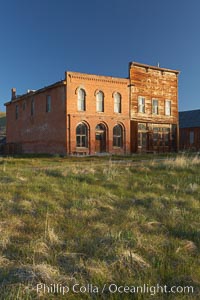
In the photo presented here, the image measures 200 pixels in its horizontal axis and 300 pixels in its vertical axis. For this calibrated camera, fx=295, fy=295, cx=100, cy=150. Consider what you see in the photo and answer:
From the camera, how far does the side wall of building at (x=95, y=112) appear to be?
25.6m

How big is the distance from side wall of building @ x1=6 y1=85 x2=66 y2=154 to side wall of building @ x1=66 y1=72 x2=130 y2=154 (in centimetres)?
70

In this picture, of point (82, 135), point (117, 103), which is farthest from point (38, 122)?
point (117, 103)

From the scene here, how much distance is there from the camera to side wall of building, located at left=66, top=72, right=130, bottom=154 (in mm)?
25609

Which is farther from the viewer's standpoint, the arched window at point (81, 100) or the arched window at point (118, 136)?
the arched window at point (118, 136)

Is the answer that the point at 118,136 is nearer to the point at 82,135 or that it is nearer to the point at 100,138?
the point at 100,138

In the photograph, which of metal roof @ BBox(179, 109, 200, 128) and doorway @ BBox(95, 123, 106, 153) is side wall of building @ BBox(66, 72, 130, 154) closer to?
doorway @ BBox(95, 123, 106, 153)

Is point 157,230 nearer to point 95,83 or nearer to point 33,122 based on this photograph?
point 95,83

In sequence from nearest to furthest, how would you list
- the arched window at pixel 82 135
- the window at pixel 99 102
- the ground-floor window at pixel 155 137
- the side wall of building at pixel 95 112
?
1. the side wall of building at pixel 95 112
2. the arched window at pixel 82 135
3. the window at pixel 99 102
4. the ground-floor window at pixel 155 137

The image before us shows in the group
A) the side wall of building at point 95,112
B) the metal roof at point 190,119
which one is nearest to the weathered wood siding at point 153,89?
the side wall of building at point 95,112

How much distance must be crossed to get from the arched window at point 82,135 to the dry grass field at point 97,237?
16181 mm

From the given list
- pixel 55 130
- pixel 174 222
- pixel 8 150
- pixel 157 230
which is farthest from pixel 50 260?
pixel 8 150

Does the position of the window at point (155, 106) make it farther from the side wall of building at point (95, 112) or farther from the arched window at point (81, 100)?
the arched window at point (81, 100)

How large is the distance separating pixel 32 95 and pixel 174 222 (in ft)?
88.0

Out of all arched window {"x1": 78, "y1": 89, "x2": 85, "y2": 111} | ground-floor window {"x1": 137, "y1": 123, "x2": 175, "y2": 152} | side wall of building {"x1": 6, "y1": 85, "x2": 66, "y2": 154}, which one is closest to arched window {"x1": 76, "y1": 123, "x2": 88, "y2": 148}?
side wall of building {"x1": 6, "y1": 85, "x2": 66, "y2": 154}
